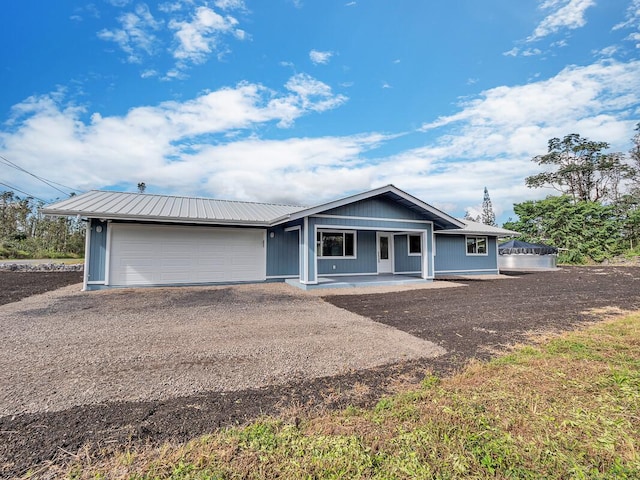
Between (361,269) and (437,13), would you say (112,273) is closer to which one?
(361,269)

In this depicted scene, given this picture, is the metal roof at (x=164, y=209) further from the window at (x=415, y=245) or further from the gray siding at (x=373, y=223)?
the window at (x=415, y=245)

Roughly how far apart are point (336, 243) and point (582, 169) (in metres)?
30.8

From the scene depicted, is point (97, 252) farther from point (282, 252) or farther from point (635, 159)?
point (635, 159)

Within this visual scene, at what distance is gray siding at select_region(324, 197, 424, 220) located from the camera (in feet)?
36.1

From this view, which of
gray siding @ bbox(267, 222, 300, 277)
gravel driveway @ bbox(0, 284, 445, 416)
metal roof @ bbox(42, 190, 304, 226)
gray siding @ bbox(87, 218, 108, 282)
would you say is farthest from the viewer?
gray siding @ bbox(267, 222, 300, 277)

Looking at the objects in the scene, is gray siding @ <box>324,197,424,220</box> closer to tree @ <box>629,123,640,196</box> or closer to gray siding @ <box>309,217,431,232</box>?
gray siding @ <box>309,217,431,232</box>

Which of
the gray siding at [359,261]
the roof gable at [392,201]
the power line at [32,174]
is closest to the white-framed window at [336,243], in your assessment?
the gray siding at [359,261]

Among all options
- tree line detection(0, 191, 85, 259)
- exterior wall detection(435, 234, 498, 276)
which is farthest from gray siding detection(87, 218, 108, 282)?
tree line detection(0, 191, 85, 259)

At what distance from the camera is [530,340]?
4441 millimetres

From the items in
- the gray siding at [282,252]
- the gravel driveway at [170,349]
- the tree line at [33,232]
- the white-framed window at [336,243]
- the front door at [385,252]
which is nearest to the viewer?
the gravel driveway at [170,349]

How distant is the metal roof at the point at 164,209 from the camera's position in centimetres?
934

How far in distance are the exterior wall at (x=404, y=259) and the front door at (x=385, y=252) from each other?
0.96 ft

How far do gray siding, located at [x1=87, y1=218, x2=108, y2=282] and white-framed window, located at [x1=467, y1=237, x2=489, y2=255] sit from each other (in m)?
16.7

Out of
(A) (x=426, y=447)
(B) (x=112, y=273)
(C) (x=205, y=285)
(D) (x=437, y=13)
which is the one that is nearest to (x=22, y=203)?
(B) (x=112, y=273)
